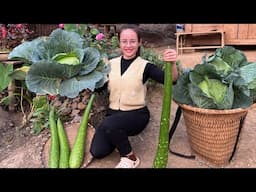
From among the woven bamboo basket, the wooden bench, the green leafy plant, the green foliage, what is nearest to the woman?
the green leafy plant

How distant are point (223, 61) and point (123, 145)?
35.8 inches

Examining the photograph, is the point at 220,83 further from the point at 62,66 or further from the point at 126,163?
the point at 62,66

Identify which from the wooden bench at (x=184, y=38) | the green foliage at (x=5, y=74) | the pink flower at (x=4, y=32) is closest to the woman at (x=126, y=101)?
the green foliage at (x=5, y=74)

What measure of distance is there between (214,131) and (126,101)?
63 cm

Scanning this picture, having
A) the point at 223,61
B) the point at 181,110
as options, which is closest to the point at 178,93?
the point at 181,110

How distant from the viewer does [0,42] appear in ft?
11.8

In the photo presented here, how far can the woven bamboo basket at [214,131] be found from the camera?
218 cm

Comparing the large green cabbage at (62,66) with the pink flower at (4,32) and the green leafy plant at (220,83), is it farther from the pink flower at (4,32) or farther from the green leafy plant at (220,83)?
the pink flower at (4,32)

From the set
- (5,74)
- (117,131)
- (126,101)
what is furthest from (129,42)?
(5,74)

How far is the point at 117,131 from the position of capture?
2.21 metres

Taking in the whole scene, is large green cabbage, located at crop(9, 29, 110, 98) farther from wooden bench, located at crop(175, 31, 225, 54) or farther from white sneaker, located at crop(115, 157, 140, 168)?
wooden bench, located at crop(175, 31, 225, 54)

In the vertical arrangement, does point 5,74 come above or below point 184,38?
below

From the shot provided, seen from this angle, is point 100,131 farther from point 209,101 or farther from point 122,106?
point 209,101

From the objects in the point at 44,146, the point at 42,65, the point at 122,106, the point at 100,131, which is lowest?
the point at 44,146
